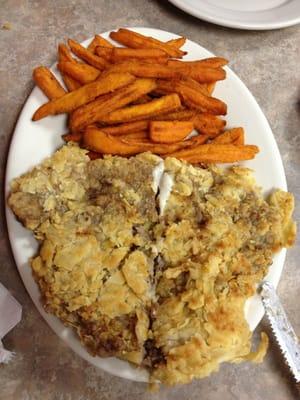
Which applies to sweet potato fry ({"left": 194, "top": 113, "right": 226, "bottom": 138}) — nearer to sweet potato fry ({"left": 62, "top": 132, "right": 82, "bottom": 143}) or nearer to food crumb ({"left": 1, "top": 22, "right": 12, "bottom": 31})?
sweet potato fry ({"left": 62, "top": 132, "right": 82, "bottom": 143})

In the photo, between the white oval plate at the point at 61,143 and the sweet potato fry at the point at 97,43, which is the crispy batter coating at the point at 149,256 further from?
the sweet potato fry at the point at 97,43

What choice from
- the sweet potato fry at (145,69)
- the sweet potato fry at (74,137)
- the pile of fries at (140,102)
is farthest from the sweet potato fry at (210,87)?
the sweet potato fry at (74,137)

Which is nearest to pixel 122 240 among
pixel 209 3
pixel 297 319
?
pixel 297 319

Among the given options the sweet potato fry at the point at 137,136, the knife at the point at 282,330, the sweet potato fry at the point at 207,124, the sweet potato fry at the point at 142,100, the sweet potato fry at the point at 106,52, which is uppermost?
the sweet potato fry at the point at 106,52

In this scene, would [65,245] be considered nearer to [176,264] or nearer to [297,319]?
[176,264]

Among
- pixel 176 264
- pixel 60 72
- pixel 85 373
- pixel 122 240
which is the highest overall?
pixel 60 72

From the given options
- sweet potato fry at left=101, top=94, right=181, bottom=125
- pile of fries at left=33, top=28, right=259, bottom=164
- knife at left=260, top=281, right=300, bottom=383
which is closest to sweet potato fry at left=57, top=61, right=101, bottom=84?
pile of fries at left=33, top=28, right=259, bottom=164
